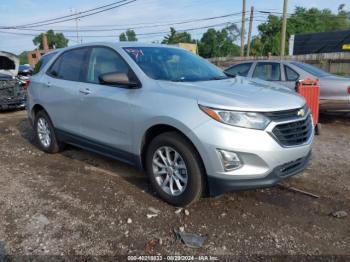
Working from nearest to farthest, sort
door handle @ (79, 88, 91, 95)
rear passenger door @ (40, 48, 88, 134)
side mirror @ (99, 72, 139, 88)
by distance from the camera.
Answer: side mirror @ (99, 72, 139, 88), door handle @ (79, 88, 91, 95), rear passenger door @ (40, 48, 88, 134)

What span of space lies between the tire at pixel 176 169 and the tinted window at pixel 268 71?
5344 millimetres

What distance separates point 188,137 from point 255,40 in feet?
177

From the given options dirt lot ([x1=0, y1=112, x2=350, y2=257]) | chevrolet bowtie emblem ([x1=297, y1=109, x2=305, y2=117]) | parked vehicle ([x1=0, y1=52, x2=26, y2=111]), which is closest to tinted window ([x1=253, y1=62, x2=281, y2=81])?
dirt lot ([x1=0, y1=112, x2=350, y2=257])

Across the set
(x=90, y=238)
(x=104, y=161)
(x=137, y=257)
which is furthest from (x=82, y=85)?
(x=137, y=257)

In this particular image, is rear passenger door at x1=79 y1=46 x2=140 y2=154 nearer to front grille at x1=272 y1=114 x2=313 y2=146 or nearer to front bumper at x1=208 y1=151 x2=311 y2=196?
front bumper at x1=208 y1=151 x2=311 y2=196

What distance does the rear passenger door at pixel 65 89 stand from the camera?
4.76 metres

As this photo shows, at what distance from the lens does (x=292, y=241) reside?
120 inches

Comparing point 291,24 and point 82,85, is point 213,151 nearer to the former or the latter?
point 82,85

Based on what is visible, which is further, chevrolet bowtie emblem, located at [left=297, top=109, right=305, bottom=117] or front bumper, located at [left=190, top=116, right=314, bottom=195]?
chevrolet bowtie emblem, located at [left=297, top=109, right=305, bottom=117]

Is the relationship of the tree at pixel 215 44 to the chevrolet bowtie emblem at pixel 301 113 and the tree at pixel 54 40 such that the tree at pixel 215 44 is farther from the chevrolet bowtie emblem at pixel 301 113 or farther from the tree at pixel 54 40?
the chevrolet bowtie emblem at pixel 301 113

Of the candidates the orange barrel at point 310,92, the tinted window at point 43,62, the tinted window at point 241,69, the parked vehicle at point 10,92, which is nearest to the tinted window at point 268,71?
the tinted window at point 241,69

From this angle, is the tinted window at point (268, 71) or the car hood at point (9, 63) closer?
the tinted window at point (268, 71)

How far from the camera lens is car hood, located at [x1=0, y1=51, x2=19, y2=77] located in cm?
1196

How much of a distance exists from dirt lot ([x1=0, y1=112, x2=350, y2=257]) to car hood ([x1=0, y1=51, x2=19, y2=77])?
321 inches
